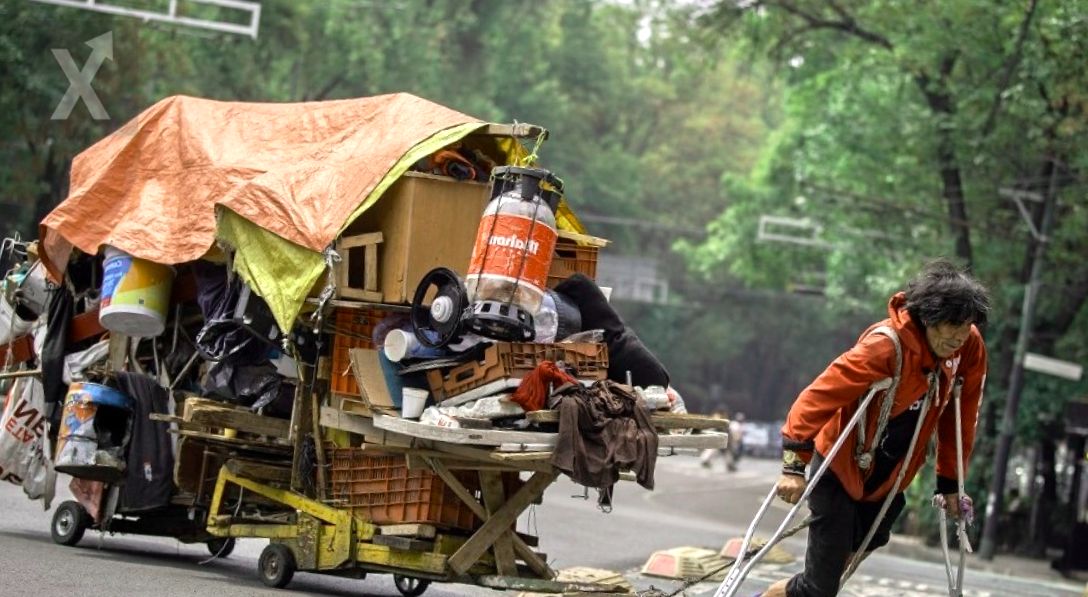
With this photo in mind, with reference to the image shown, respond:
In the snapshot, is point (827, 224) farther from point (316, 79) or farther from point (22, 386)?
point (22, 386)

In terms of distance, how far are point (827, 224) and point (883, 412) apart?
26.0 meters

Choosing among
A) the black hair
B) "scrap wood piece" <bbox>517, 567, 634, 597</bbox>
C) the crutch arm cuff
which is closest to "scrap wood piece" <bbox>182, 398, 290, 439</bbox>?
"scrap wood piece" <bbox>517, 567, 634, 597</bbox>

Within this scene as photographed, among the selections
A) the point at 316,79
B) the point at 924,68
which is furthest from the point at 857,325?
the point at 924,68

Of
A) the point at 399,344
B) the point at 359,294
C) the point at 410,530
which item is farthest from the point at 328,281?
the point at 410,530

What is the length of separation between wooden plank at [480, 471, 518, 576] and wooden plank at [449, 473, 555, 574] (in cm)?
5

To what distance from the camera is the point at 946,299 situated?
738 centimetres

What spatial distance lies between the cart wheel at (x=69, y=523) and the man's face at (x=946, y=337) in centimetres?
676

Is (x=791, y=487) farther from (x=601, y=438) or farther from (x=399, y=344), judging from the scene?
(x=399, y=344)

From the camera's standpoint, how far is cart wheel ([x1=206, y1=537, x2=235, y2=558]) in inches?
470

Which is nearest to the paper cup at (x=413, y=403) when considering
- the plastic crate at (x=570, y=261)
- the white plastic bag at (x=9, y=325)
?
the plastic crate at (x=570, y=261)

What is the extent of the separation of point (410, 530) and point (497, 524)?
20.4 inches

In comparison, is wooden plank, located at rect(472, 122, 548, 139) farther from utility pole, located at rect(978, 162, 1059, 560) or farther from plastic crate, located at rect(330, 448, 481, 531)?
utility pole, located at rect(978, 162, 1059, 560)

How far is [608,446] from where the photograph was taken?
351 inches

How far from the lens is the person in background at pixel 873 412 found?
7438mm
